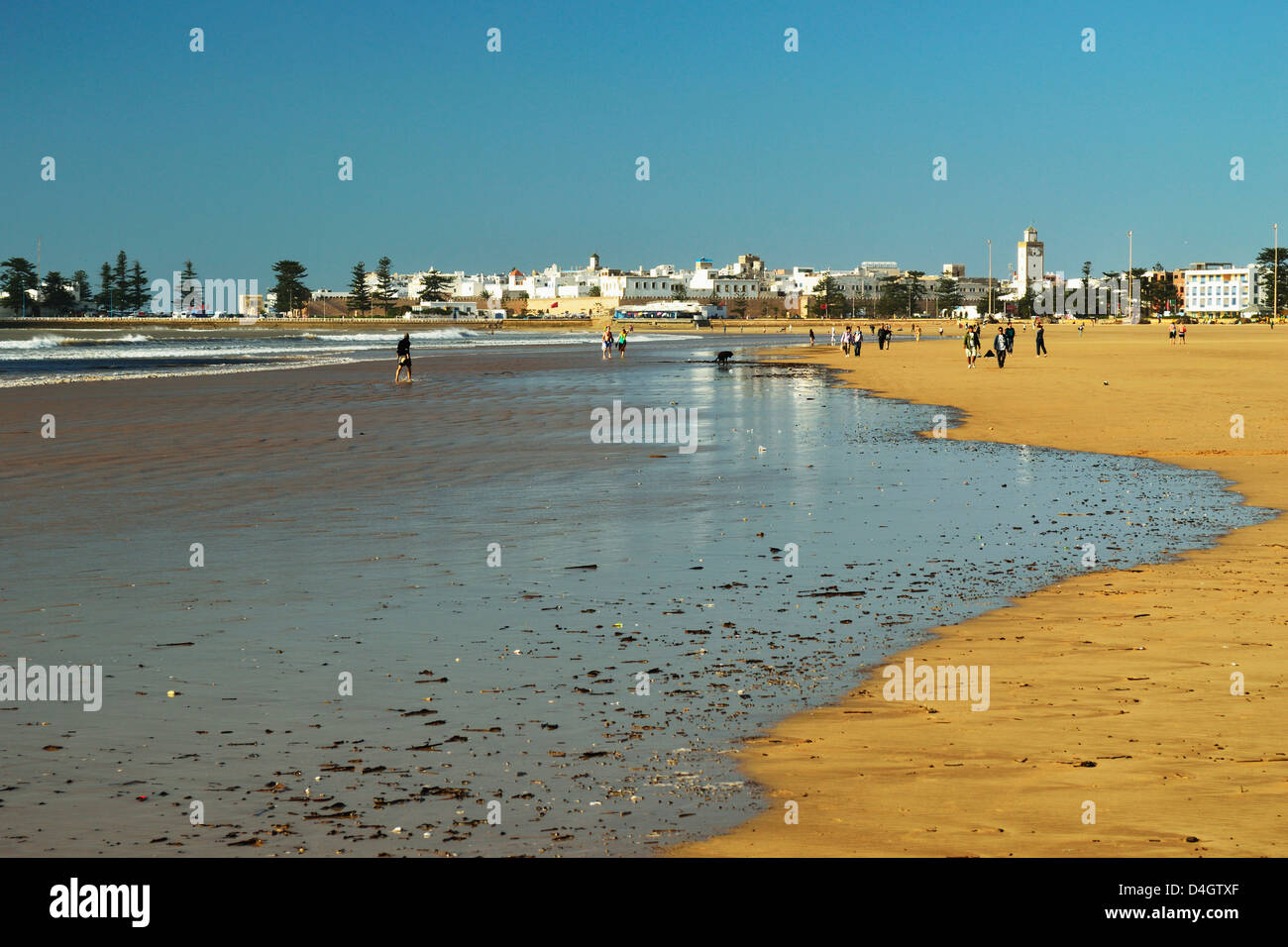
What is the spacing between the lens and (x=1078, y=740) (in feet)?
21.3

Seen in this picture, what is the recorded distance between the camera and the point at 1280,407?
2844cm

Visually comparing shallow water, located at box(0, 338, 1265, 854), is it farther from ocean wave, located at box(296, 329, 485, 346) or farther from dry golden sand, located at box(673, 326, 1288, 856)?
ocean wave, located at box(296, 329, 485, 346)

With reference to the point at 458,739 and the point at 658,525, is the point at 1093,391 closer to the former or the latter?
the point at 658,525

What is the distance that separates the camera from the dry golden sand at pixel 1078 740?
207 inches

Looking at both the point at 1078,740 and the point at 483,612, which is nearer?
the point at 1078,740

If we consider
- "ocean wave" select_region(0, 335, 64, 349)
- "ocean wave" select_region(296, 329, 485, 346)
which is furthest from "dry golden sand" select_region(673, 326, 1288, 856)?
"ocean wave" select_region(296, 329, 485, 346)

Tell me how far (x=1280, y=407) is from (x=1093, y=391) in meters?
7.61

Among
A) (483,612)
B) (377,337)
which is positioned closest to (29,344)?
(377,337)

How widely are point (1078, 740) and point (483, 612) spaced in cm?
486

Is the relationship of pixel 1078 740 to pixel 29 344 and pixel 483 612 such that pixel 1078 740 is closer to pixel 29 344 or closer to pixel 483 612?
pixel 483 612

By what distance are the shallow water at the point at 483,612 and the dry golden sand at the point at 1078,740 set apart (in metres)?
0.37

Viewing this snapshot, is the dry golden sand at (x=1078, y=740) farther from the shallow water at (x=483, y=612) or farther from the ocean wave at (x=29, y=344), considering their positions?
the ocean wave at (x=29, y=344)
